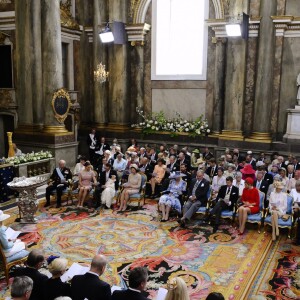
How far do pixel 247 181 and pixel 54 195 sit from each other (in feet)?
17.7

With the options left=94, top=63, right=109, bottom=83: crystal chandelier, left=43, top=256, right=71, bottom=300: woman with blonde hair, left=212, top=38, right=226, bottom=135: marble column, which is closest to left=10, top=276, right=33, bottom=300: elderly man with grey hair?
left=43, top=256, right=71, bottom=300: woman with blonde hair

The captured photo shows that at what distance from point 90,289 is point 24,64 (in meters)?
12.0

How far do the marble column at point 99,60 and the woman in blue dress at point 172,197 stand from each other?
796cm

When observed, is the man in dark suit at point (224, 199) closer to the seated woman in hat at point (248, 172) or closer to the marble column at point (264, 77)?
the seated woman in hat at point (248, 172)

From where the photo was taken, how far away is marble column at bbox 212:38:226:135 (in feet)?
50.6

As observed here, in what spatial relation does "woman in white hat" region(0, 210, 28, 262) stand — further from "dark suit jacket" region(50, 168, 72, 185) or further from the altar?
the altar

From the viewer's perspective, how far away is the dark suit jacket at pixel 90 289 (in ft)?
14.3

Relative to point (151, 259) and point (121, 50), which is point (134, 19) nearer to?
point (121, 50)

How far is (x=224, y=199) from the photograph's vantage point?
948 centimetres

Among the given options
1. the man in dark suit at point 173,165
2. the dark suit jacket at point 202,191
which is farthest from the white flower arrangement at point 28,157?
the dark suit jacket at point 202,191

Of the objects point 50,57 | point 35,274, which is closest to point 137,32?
point 50,57

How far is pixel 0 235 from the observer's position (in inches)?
256

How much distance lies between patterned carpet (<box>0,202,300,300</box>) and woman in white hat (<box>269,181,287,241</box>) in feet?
0.98

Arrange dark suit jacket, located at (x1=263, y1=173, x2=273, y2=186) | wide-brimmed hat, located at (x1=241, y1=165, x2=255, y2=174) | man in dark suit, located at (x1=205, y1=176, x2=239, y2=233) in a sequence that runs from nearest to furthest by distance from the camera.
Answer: man in dark suit, located at (x1=205, y1=176, x2=239, y2=233) → dark suit jacket, located at (x1=263, y1=173, x2=273, y2=186) → wide-brimmed hat, located at (x1=241, y1=165, x2=255, y2=174)
